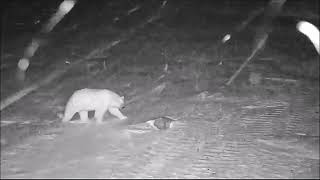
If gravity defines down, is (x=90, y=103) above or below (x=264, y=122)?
above

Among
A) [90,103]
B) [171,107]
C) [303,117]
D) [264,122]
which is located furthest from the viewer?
[171,107]

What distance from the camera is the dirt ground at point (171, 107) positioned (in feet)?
7.00

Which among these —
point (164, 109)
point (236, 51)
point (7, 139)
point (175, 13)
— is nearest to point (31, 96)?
point (7, 139)

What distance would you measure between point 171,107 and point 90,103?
73cm

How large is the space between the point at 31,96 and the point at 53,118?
56cm

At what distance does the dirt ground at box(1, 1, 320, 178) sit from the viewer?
7.00ft

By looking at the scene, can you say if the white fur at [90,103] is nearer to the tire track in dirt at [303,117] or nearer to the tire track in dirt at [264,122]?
the tire track in dirt at [264,122]

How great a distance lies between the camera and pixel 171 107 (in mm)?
3119

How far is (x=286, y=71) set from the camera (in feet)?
13.7

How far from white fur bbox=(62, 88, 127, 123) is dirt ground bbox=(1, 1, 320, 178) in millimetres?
86

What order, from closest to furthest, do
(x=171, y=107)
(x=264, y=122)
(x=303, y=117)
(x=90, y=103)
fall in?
(x=90, y=103), (x=264, y=122), (x=303, y=117), (x=171, y=107)

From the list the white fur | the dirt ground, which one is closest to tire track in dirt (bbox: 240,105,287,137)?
the dirt ground

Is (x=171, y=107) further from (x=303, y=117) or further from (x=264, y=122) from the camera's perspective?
(x=303, y=117)

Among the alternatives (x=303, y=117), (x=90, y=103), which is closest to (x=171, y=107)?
(x=90, y=103)
